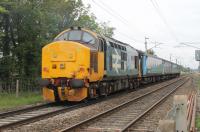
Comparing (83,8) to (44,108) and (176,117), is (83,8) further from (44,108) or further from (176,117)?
(176,117)

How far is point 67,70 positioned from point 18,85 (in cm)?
704

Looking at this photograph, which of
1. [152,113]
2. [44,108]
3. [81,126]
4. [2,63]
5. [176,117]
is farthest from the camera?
[2,63]

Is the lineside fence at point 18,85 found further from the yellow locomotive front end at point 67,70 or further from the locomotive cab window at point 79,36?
the yellow locomotive front end at point 67,70

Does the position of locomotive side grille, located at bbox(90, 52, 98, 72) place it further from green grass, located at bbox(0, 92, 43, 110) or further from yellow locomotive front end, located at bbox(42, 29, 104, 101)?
green grass, located at bbox(0, 92, 43, 110)

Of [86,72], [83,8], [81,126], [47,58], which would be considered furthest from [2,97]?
[83,8]

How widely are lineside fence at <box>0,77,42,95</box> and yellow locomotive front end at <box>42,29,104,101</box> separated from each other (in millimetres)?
5189

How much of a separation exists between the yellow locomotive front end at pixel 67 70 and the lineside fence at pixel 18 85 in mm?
5189

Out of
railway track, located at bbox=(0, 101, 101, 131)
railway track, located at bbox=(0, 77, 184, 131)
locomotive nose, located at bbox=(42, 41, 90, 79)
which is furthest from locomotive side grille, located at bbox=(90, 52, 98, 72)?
railway track, located at bbox=(0, 101, 101, 131)

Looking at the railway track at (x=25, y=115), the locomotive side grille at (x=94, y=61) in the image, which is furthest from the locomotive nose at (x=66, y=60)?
the railway track at (x=25, y=115)

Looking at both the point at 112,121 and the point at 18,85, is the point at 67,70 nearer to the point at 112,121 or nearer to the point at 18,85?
the point at 112,121

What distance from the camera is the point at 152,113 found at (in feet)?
52.2

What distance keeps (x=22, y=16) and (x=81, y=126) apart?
1724 cm

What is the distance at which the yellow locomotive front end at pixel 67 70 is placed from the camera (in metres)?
17.8

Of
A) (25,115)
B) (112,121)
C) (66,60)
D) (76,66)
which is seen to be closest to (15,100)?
(66,60)
